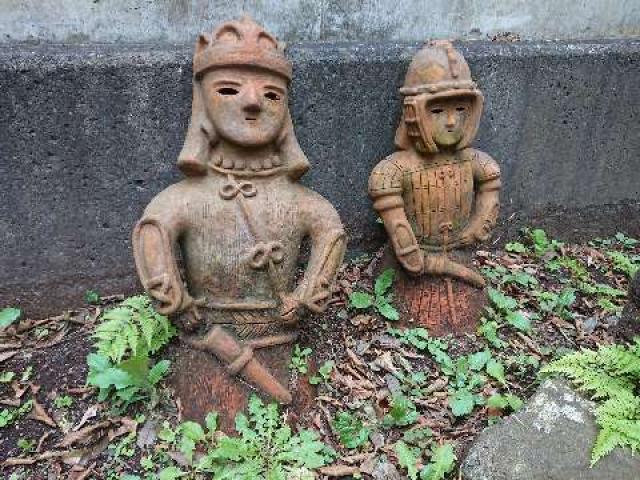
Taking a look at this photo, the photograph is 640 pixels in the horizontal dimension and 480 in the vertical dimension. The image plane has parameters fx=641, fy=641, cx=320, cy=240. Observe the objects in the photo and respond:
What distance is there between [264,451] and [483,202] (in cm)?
193

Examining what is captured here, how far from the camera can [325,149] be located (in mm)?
4219

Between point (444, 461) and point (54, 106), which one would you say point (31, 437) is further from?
point (444, 461)

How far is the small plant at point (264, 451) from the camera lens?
2.88 meters

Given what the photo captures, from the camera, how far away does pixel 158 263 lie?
2.81m

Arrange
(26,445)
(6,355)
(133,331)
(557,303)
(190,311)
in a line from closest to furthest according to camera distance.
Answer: (190,311)
(26,445)
(133,331)
(6,355)
(557,303)

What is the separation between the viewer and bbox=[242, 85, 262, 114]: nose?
283 cm

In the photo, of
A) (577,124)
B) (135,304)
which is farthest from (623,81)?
(135,304)

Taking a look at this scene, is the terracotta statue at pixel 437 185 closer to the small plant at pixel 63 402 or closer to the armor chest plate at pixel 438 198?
the armor chest plate at pixel 438 198

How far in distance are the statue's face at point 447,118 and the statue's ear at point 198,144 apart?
124cm

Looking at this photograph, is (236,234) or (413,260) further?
(413,260)

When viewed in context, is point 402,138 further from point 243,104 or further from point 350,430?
point 350,430

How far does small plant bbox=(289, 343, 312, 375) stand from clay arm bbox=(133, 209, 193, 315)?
72 cm

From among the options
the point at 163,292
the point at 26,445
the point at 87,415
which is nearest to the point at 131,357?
the point at 87,415

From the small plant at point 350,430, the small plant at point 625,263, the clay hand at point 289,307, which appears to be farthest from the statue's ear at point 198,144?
the small plant at point 625,263
